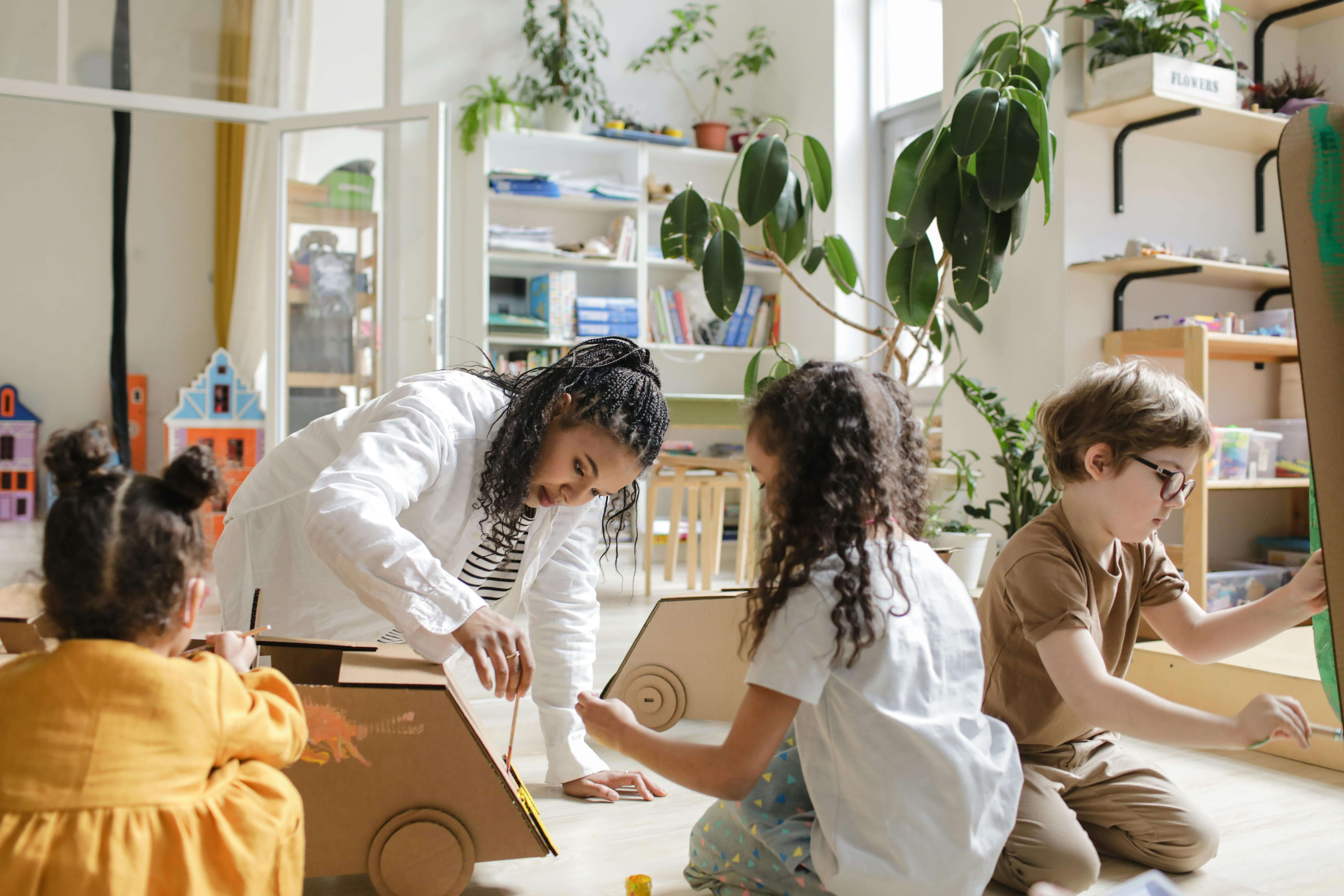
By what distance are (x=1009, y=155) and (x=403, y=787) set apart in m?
1.92

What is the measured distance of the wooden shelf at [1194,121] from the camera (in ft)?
9.26

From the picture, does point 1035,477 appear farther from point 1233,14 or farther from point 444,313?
point 444,313

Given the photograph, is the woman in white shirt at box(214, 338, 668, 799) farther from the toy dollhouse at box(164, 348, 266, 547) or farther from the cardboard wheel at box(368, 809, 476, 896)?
the toy dollhouse at box(164, 348, 266, 547)

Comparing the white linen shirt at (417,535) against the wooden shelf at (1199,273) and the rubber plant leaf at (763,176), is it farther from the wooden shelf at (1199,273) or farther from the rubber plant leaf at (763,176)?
the wooden shelf at (1199,273)

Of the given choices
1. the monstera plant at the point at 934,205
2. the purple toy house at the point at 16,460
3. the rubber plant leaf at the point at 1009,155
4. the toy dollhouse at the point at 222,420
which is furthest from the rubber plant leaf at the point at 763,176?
the purple toy house at the point at 16,460

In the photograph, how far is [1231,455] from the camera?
2.75 meters

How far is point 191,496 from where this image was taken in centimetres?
80

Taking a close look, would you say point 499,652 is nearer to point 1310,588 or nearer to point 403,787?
point 403,787

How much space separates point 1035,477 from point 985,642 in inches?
56.7

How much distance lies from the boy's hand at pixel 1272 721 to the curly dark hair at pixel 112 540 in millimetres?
951

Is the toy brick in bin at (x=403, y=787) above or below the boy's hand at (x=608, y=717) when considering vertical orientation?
below

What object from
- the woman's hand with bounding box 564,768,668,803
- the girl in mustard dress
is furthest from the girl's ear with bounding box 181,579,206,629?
the woman's hand with bounding box 564,768,668,803

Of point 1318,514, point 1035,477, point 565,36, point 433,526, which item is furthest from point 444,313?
point 1318,514

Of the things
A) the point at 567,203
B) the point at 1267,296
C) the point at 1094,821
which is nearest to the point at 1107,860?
the point at 1094,821
